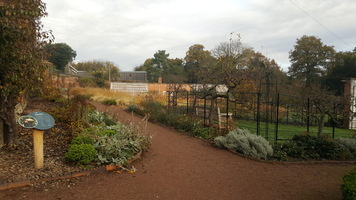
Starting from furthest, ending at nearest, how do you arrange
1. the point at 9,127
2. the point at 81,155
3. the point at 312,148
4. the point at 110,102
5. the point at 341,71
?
the point at 341,71 → the point at 110,102 → the point at 312,148 → the point at 9,127 → the point at 81,155

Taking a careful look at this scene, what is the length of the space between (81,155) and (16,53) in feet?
8.18

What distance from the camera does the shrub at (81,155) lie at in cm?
534

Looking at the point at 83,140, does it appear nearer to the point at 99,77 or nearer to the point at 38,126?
the point at 38,126

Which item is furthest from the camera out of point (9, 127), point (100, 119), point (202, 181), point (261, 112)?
point (261, 112)

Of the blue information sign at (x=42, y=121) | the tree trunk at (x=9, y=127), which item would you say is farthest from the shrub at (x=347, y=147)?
the tree trunk at (x=9, y=127)

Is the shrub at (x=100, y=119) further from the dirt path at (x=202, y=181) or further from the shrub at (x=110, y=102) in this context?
the shrub at (x=110, y=102)

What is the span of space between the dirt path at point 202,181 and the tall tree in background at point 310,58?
109 feet

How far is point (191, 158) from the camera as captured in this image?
6.87 metres

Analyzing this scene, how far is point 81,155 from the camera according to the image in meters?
5.36

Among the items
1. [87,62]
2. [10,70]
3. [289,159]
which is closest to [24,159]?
[10,70]

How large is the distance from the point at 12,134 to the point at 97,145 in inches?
84.4

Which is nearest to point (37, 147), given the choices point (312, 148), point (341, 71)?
point (312, 148)

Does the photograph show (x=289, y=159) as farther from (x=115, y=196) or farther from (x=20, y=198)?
(x=20, y=198)

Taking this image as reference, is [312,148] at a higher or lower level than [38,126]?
lower
